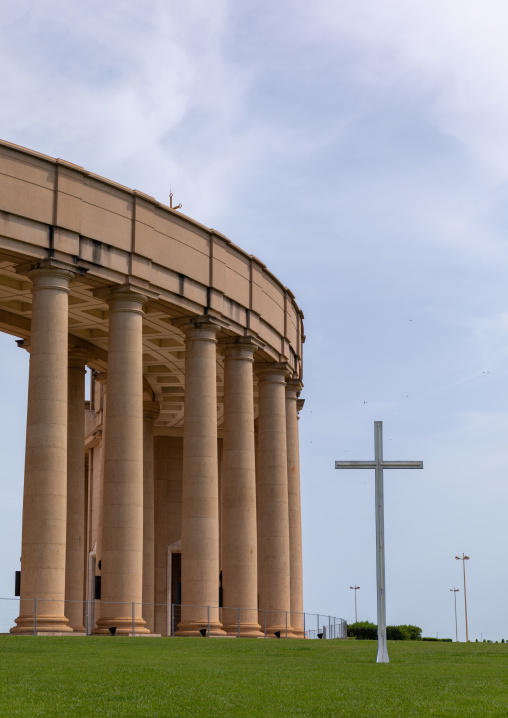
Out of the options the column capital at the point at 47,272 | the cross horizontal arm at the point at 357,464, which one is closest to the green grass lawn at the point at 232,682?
the cross horizontal arm at the point at 357,464

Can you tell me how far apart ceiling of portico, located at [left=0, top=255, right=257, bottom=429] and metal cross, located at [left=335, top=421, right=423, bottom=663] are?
21.9m

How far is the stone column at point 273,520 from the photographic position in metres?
65.6

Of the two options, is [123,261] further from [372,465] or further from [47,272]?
[372,465]

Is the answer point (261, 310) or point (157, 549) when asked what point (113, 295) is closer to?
point (261, 310)

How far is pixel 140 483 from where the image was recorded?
51688mm

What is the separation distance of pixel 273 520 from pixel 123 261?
71.3 ft

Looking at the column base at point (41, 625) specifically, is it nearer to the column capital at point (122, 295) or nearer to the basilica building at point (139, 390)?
the basilica building at point (139, 390)

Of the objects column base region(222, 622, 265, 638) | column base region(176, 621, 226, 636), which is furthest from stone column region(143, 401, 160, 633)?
column base region(176, 621, 226, 636)

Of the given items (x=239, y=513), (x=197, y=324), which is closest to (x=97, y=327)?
(x=197, y=324)

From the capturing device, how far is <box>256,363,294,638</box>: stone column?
6562cm

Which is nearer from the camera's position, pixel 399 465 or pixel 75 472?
pixel 399 465

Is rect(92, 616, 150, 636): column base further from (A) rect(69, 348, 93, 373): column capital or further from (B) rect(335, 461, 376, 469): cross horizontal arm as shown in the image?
(A) rect(69, 348, 93, 373): column capital

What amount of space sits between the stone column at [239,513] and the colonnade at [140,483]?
7 cm

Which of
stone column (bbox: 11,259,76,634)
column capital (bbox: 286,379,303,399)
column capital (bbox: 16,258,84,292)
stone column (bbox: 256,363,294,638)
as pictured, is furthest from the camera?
column capital (bbox: 286,379,303,399)
